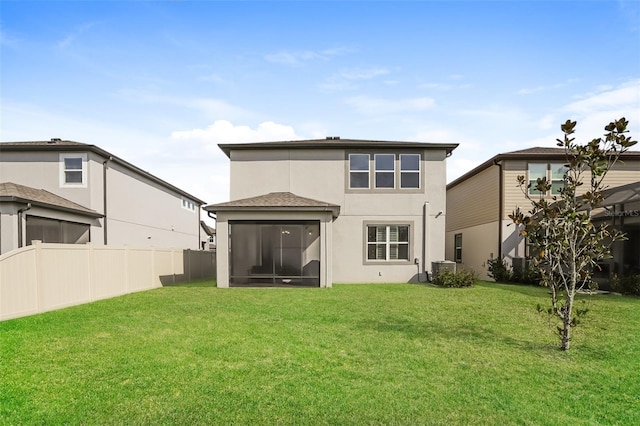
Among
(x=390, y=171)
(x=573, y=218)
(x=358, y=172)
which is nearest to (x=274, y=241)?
(x=358, y=172)

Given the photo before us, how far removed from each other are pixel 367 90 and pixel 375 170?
11.2 feet

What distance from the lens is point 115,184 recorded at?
701 inches

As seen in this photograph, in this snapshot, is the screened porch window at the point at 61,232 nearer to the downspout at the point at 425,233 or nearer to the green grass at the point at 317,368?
the green grass at the point at 317,368

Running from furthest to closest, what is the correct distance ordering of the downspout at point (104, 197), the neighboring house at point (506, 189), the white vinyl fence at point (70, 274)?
the downspout at point (104, 197)
the neighboring house at point (506, 189)
the white vinyl fence at point (70, 274)

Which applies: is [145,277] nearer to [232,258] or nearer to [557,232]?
[232,258]

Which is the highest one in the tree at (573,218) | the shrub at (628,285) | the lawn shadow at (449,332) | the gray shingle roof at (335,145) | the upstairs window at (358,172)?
the gray shingle roof at (335,145)

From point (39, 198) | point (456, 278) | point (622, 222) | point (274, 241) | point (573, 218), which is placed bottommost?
point (456, 278)

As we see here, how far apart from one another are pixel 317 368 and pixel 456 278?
10.3 metres

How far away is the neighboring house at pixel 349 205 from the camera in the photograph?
50.9ft

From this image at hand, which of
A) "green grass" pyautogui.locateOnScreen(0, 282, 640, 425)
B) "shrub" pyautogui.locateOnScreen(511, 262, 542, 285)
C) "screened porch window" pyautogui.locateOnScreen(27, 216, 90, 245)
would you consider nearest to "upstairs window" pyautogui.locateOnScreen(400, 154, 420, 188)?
"shrub" pyautogui.locateOnScreen(511, 262, 542, 285)

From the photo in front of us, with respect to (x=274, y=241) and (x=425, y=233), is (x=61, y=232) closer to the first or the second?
(x=274, y=241)

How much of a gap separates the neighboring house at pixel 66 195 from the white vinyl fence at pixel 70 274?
3527 mm

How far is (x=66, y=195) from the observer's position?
15.9 meters

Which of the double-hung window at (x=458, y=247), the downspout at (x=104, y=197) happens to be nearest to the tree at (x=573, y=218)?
the double-hung window at (x=458, y=247)
